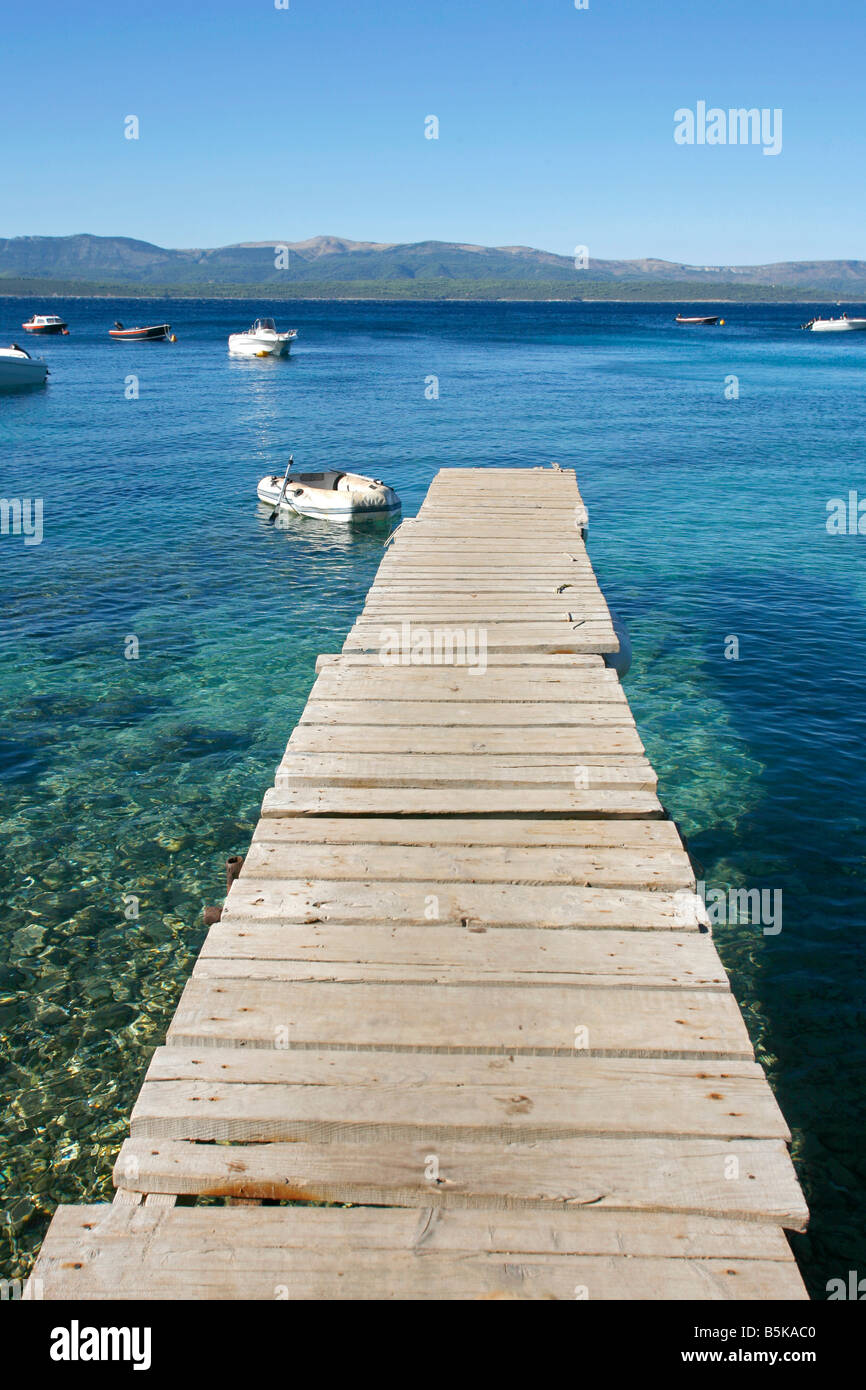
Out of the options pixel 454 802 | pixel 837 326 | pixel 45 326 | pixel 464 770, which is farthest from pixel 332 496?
pixel 837 326

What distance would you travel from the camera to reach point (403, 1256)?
3279 mm

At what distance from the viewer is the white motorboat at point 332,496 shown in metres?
26.6

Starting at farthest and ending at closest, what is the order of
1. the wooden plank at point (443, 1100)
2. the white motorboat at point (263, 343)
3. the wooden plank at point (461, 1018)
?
the white motorboat at point (263, 343)
the wooden plank at point (461, 1018)
the wooden plank at point (443, 1100)

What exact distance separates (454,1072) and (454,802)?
2377 millimetres

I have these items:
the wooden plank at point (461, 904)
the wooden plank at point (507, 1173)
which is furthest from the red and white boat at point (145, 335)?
the wooden plank at point (507, 1173)

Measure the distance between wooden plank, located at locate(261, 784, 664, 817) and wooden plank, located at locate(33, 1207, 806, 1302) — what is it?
289 cm

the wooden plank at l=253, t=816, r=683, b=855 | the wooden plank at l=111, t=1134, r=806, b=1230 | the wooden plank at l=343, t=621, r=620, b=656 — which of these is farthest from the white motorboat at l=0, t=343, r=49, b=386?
the wooden plank at l=111, t=1134, r=806, b=1230

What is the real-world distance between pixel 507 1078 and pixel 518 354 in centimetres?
9644

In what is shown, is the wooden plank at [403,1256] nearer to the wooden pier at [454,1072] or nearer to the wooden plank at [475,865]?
the wooden pier at [454,1072]

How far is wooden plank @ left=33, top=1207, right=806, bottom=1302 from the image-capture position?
3178 mm

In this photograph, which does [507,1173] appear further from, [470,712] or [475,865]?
[470,712]

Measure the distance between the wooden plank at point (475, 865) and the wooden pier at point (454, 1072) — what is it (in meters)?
0.02

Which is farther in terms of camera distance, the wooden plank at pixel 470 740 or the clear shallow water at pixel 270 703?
the clear shallow water at pixel 270 703
